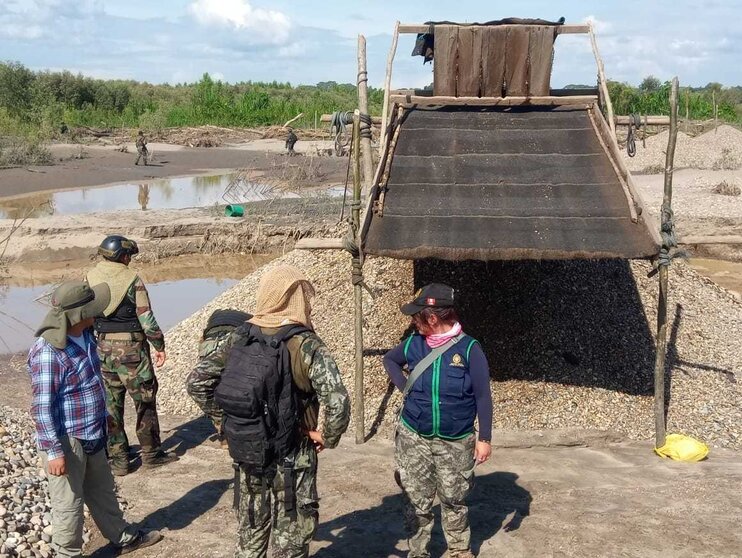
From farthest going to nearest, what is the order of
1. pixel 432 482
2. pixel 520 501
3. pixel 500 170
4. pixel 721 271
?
pixel 721 271 < pixel 500 170 < pixel 520 501 < pixel 432 482

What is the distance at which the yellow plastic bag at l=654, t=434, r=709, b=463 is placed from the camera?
5898 mm

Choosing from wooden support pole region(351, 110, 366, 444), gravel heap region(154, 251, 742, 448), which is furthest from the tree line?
wooden support pole region(351, 110, 366, 444)

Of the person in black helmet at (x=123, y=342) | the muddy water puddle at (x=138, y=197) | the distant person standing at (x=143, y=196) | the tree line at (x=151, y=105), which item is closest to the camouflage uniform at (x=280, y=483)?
the person in black helmet at (x=123, y=342)

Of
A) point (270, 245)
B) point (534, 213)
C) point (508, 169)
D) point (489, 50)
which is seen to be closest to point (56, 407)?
point (534, 213)

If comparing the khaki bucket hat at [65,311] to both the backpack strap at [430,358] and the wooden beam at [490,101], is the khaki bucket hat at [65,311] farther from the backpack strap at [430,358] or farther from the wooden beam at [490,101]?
the wooden beam at [490,101]

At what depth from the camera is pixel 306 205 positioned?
60.3 ft

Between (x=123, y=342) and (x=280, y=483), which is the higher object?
(x=123, y=342)

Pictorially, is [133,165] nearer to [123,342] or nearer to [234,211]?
[234,211]

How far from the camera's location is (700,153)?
28172 millimetres

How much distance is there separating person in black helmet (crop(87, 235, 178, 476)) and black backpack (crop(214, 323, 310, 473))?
230 centimetres

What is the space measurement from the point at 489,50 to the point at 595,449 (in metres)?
4.12

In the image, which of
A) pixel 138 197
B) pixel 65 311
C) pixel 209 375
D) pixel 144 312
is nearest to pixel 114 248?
pixel 144 312

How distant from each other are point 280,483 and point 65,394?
1.28 meters

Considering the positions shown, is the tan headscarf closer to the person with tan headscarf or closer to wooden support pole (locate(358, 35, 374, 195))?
the person with tan headscarf
